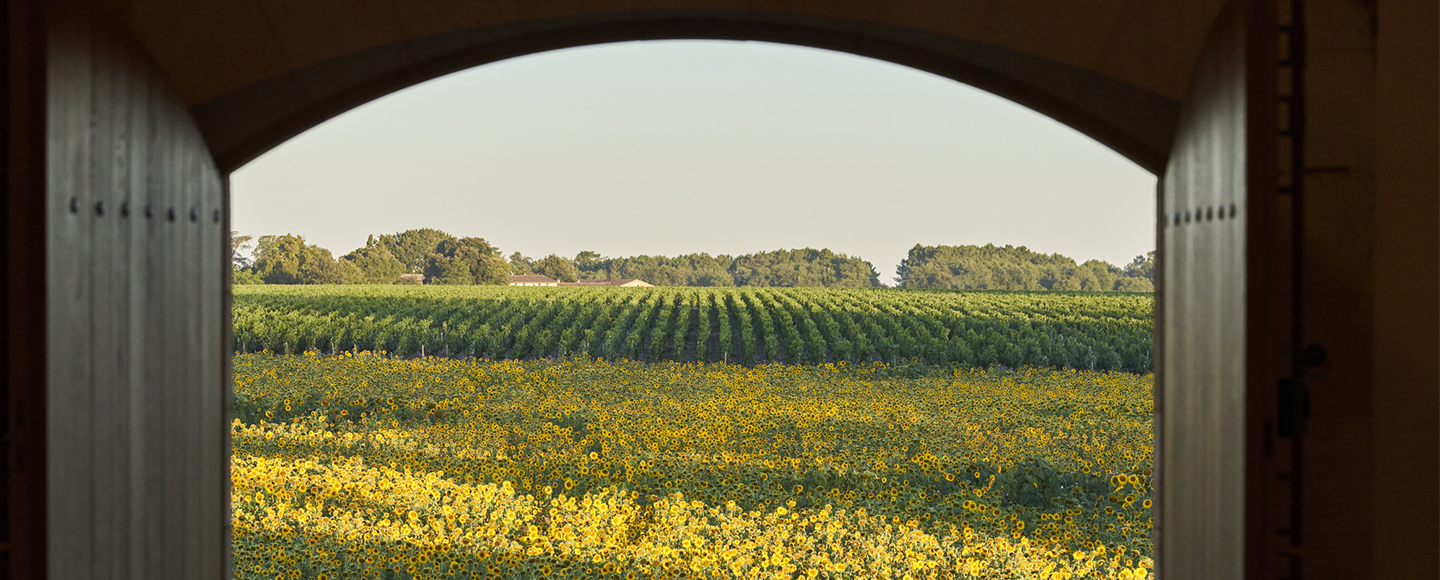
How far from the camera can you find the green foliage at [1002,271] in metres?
77.2

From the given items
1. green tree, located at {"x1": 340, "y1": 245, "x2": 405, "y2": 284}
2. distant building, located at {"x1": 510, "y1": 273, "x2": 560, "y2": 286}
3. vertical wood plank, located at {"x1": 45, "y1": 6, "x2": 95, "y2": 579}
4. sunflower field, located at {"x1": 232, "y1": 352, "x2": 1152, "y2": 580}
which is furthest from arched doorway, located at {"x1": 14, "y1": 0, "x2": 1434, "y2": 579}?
distant building, located at {"x1": 510, "y1": 273, "x2": 560, "y2": 286}

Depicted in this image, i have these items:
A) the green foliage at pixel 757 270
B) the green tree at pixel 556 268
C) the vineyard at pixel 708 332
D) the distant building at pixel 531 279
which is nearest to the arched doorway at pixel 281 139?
the vineyard at pixel 708 332

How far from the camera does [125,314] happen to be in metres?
2.44

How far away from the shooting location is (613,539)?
17.8 feet

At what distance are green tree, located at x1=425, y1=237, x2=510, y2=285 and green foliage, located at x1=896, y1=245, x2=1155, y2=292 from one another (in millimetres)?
36630

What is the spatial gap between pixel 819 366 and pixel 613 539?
10353 millimetres

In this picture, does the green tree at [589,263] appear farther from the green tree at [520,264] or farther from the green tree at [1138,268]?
the green tree at [1138,268]

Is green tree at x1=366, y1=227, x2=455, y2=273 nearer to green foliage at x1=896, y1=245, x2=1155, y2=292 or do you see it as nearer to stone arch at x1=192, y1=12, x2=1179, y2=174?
green foliage at x1=896, y1=245, x2=1155, y2=292

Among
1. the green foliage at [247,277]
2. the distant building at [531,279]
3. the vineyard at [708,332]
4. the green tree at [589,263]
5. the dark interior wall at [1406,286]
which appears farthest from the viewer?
the green tree at [589,263]

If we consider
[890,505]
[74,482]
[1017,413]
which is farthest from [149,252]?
[1017,413]

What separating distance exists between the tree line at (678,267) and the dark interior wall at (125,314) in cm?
6258

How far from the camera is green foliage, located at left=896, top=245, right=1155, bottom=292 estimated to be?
77188 mm

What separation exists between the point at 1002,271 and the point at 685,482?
77.7 meters

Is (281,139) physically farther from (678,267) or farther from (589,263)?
(589,263)
